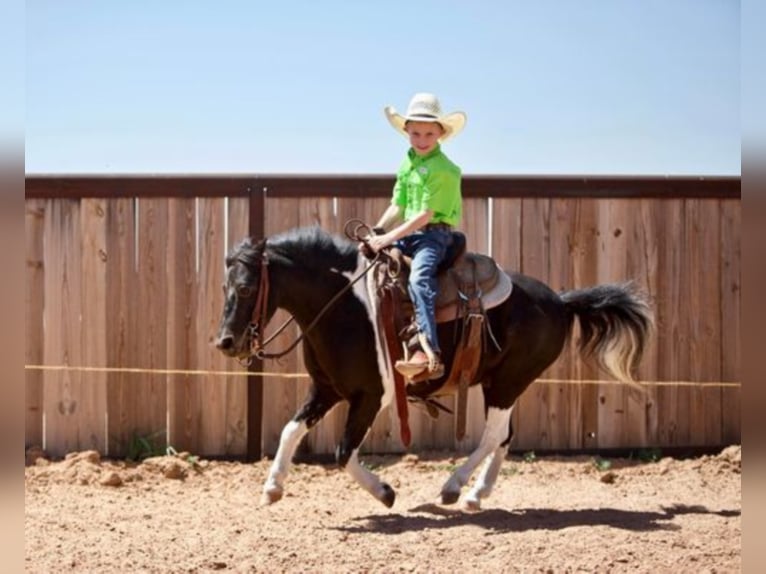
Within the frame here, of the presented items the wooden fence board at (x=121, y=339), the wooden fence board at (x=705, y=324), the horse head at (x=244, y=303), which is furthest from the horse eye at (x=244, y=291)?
the wooden fence board at (x=705, y=324)

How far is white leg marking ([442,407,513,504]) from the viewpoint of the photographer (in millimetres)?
7035

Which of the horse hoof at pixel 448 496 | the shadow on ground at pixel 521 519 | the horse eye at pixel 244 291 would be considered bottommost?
the shadow on ground at pixel 521 519

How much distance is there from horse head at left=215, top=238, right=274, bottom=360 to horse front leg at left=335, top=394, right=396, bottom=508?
32.4 inches

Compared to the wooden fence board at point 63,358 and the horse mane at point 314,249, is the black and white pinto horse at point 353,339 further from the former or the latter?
the wooden fence board at point 63,358

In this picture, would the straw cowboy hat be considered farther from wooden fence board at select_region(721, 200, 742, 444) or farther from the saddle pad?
wooden fence board at select_region(721, 200, 742, 444)

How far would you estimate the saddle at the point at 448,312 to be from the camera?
6.84 metres

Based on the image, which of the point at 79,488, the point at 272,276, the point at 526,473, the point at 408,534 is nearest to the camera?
the point at 408,534

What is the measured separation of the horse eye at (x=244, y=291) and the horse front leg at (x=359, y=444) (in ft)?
3.34

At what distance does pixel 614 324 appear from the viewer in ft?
25.4

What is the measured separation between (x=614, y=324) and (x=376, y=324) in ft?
6.51

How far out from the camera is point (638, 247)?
30.3 ft
